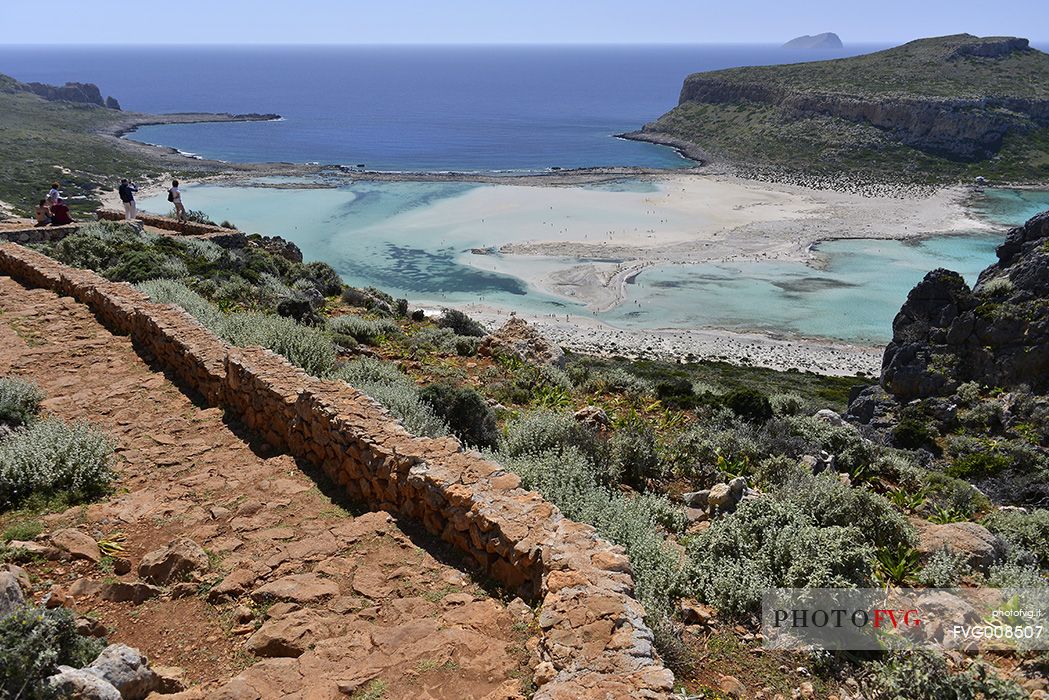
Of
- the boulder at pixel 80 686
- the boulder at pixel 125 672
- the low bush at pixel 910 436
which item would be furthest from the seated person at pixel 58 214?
the low bush at pixel 910 436

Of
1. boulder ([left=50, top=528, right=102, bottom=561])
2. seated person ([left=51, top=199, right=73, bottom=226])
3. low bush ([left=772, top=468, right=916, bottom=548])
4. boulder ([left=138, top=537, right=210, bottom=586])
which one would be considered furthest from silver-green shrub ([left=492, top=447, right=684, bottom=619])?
seated person ([left=51, top=199, right=73, bottom=226])

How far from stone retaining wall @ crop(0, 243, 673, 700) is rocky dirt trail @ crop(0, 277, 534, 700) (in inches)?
9.8

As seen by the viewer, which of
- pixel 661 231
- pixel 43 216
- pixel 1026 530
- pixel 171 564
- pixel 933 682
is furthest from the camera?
pixel 661 231

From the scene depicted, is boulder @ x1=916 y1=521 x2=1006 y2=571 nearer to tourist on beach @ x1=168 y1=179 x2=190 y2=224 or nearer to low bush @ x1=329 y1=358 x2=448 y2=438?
low bush @ x1=329 y1=358 x2=448 y2=438

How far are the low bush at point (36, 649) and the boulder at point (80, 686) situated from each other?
4cm

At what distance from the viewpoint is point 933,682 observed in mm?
4805

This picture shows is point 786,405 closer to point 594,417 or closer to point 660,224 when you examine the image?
point 594,417

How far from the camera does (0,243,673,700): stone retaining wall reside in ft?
13.7

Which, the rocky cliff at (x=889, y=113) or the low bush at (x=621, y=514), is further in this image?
the rocky cliff at (x=889, y=113)

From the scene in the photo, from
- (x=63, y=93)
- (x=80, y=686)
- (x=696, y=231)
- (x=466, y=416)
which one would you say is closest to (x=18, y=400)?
(x=466, y=416)

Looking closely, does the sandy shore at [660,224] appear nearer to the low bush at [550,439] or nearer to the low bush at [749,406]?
the low bush at [749,406]

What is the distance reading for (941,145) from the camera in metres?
81.1

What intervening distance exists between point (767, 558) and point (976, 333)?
931 inches

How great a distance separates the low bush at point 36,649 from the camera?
3613 mm
